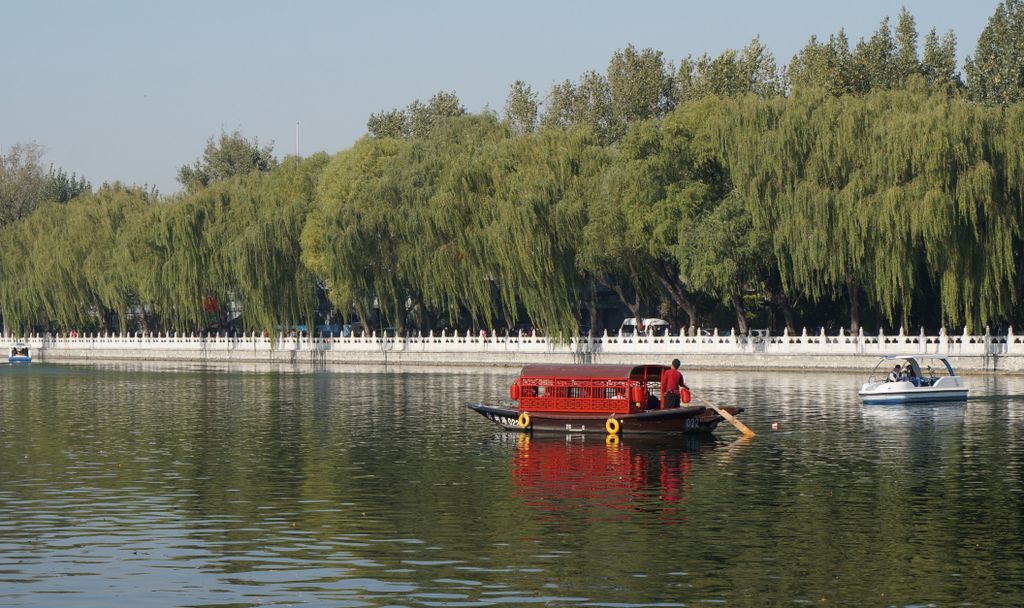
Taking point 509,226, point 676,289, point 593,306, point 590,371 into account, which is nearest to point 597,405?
point 590,371

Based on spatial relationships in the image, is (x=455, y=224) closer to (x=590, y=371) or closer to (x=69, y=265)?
(x=69, y=265)

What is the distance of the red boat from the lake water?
48cm

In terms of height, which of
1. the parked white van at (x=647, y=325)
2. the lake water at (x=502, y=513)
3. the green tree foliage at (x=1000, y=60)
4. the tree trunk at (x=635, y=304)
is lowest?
the lake water at (x=502, y=513)

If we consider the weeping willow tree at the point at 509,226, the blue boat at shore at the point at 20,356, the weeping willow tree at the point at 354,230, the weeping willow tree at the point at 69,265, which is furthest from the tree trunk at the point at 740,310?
the blue boat at shore at the point at 20,356

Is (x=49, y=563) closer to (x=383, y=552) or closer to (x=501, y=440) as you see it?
(x=383, y=552)

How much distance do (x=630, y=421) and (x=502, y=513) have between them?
487 inches

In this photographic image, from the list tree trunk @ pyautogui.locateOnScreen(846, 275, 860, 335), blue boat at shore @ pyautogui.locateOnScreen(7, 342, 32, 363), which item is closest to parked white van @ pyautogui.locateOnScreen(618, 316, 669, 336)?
tree trunk @ pyautogui.locateOnScreen(846, 275, 860, 335)

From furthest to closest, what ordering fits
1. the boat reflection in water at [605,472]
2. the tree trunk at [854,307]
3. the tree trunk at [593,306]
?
the tree trunk at [593,306] < the tree trunk at [854,307] < the boat reflection in water at [605,472]

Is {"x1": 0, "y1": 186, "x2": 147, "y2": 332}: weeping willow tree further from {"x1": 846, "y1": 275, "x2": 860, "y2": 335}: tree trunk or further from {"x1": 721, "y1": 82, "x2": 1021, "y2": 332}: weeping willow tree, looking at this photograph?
{"x1": 846, "y1": 275, "x2": 860, "y2": 335}: tree trunk

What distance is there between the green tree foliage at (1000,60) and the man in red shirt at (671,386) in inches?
1653

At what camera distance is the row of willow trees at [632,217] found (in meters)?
61.2

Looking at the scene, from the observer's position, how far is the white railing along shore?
2510 inches

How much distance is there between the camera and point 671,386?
36.2 m

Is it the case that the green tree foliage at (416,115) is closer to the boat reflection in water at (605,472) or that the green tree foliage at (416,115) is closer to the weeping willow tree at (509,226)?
the weeping willow tree at (509,226)
